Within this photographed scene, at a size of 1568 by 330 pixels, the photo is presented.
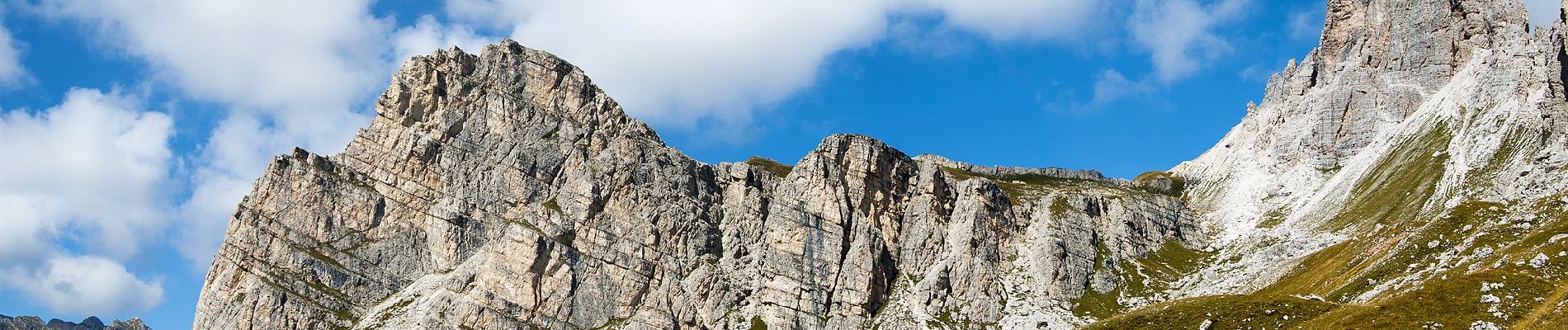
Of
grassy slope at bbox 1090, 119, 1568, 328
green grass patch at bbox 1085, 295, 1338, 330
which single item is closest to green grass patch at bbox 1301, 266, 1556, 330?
grassy slope at bbox 1090, 119, 1568, 328

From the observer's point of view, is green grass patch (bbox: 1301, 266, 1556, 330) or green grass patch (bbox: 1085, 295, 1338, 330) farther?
green grass patch (bbox: 1085, 295, 1338, 330)

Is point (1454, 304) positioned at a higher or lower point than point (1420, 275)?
lower

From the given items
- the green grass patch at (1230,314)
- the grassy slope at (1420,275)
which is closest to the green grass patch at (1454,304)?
the grassy slope at (1420,275)

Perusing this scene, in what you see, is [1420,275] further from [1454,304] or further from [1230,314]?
[1454,304]

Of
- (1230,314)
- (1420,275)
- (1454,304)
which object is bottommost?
(1454,304)

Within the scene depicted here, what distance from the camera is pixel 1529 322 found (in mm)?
96750

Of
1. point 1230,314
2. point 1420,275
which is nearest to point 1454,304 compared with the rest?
point 1420,275

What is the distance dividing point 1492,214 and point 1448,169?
44227 millimetres

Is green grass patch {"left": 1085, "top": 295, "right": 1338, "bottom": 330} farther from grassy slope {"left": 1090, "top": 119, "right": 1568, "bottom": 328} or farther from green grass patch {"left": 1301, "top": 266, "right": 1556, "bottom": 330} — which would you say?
green grass patch {"left": 1301, "top": 266, "right": 1556, "bottom": 330}

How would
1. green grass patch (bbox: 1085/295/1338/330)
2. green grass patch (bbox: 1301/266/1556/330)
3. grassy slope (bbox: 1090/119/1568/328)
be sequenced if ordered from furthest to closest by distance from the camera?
green grass patch (bbox: 1085/295/1338/330) → grassy slope (bbox: 1090/119/1568/328) → green grass patch (bbox: 1301/266/1556/330)

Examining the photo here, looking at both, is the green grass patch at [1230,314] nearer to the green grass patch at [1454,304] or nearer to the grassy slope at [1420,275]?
the grassy slope at [1420,275]

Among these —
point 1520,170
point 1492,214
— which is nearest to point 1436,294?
point 1492,214

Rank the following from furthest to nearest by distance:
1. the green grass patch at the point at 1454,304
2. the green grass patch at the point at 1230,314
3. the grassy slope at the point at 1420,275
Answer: the green grass patch at the point at 1230,314
the grassy slope at the point at 1420,275
the green grass patch at the point at 1454,304

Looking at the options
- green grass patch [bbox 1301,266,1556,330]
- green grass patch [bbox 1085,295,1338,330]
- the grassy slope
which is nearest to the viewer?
green grass patch [bbox 1301,266,1556,330]
